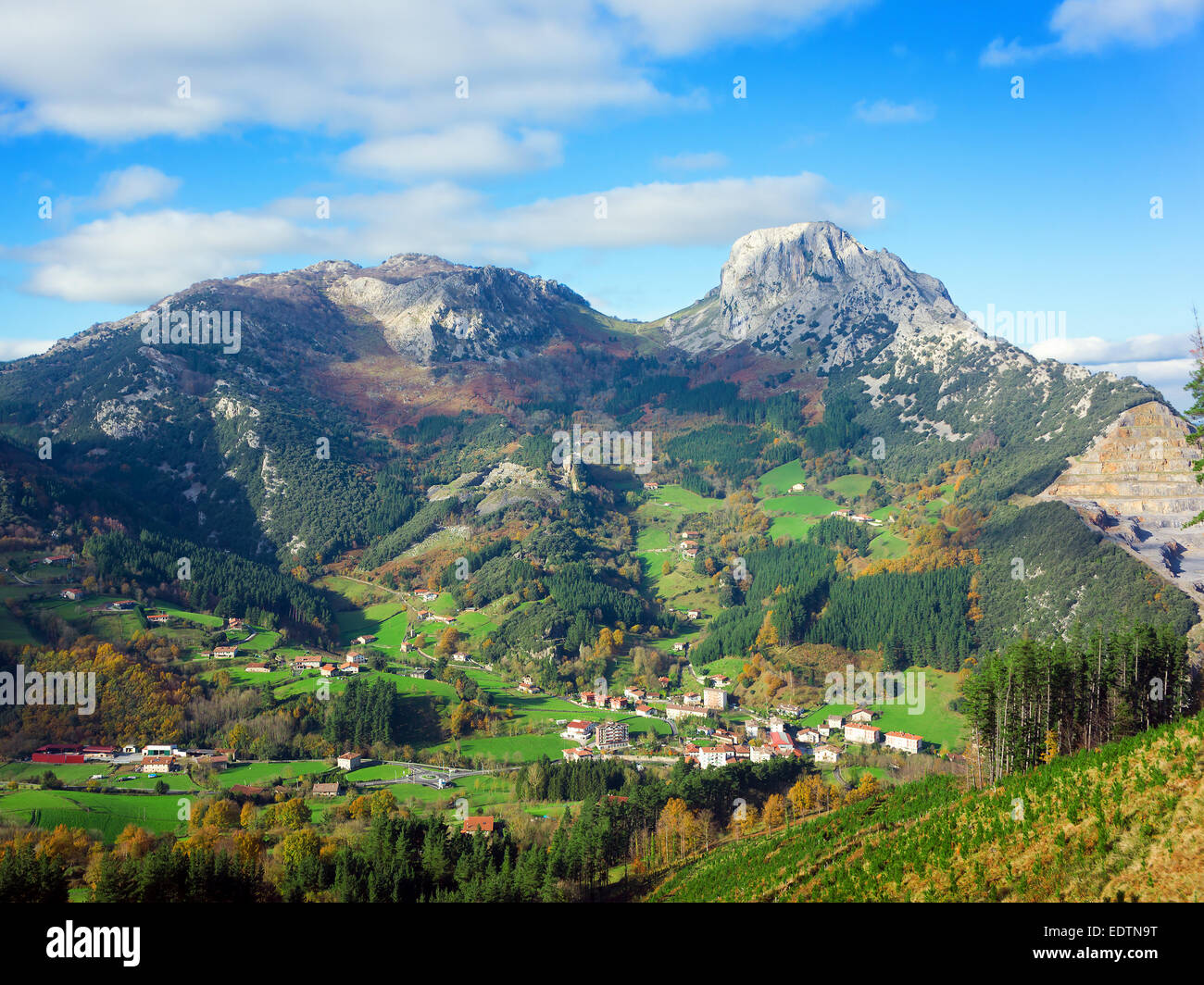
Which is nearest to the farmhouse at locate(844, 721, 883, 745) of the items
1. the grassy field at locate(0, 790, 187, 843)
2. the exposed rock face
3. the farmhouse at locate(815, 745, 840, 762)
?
the farmhouse at locate(815, 745, 840, 762)

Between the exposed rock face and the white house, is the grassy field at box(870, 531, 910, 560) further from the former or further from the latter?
the white house

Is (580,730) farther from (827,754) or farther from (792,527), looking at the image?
(792,527)

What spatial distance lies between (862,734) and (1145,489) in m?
72.9

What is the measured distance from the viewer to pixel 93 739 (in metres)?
84.4

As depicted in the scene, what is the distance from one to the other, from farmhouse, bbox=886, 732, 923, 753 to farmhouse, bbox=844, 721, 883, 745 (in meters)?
1.66

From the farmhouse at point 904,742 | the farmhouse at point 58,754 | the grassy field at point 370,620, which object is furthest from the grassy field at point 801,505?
the farmhouse at point 58,754

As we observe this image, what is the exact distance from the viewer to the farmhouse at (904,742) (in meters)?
88.5

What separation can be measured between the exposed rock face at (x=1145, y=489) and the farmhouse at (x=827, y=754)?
177 ft

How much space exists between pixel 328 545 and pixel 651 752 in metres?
104

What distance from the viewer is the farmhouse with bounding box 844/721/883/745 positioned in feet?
303

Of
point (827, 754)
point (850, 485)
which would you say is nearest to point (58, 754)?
point (827, 754)

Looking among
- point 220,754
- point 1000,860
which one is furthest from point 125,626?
point 1000,860

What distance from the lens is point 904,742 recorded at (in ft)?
293

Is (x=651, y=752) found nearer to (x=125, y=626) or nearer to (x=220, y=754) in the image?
(x=220, y=754)
